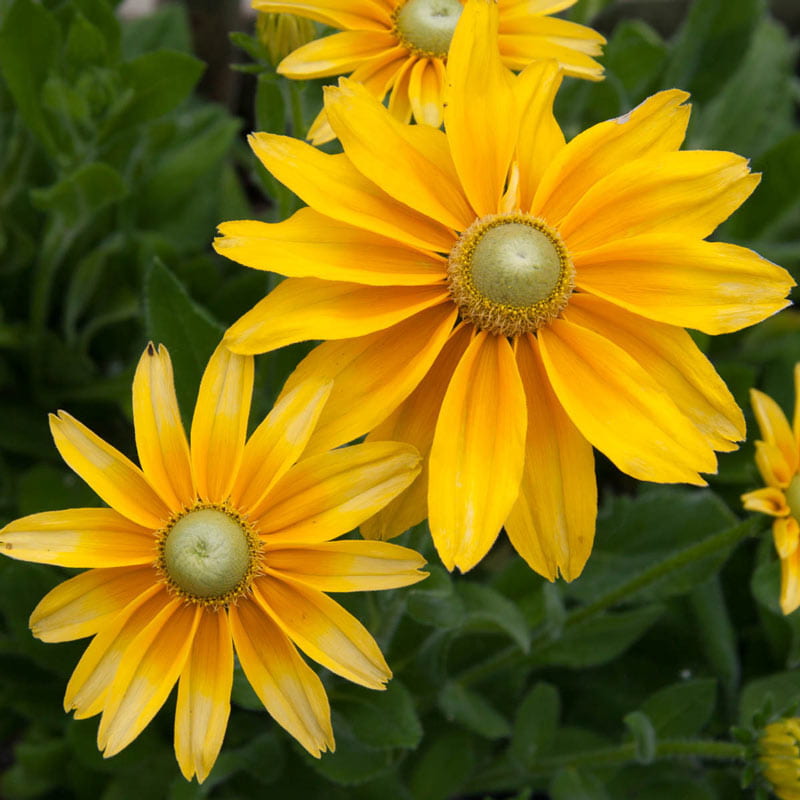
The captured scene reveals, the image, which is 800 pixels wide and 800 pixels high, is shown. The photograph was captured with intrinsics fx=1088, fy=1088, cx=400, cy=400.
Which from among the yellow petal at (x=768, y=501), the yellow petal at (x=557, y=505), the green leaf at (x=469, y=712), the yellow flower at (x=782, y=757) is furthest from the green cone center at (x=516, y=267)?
the green leaf at (x=469, y=712)

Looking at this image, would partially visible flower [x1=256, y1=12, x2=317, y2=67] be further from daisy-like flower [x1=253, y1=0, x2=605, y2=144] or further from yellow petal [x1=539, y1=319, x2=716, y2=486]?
yellow petal [x1=539, y1=319, x2=716, y2=486]

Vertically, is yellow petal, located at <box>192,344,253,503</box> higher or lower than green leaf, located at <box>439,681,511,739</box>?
higher

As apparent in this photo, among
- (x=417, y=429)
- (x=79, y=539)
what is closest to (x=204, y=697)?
(x=79, y=539)

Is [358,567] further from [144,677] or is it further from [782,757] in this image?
[782,757]

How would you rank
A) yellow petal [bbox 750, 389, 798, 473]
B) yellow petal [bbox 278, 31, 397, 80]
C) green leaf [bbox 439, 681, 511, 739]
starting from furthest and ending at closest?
green leaf [bbox 439, 681, 511, 739]
yellow petal [bbox 750, 389, 798, 473]
yellow petal [bbox 278, 31, 397, 80]

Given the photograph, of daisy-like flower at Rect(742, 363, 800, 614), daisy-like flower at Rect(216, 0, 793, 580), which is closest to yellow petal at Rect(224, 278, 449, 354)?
daisy-like flower at Rect(216, 0, 793, 580)

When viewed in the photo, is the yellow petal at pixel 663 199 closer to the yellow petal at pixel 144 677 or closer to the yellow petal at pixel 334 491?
the yellow petal at pixel 334 491

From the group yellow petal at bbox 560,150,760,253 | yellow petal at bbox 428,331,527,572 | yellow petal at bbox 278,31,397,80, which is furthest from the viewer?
yellow petal at bbox 278,31,397,80
